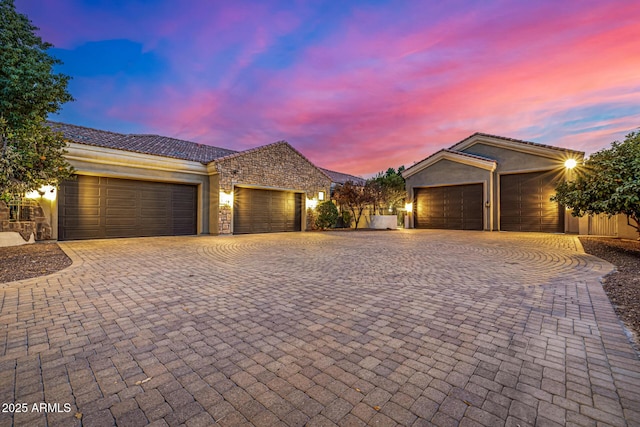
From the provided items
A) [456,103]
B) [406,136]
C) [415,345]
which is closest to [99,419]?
[415,345]

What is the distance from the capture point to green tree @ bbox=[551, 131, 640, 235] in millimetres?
6875

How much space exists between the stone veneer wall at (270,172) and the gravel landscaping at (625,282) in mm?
12661

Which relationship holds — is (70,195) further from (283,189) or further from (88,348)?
(88,348)

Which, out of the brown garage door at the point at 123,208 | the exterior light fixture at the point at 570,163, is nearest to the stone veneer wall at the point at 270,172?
the brown garage door at the point at 123,208

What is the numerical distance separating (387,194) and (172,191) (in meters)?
13.2

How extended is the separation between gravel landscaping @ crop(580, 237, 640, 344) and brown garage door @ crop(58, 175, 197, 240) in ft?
46.3

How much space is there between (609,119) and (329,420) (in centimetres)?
1853

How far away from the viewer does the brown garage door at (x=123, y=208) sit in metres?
10.2

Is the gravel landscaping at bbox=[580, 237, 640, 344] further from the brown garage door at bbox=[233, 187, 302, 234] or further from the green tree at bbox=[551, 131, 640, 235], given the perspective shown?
the brown garage door at bbox=[233, 187, 302, 234]

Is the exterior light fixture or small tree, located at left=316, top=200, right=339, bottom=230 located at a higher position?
the exterior light fixture

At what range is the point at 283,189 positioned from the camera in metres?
15.5

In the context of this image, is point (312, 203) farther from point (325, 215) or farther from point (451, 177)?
point (451, 177)

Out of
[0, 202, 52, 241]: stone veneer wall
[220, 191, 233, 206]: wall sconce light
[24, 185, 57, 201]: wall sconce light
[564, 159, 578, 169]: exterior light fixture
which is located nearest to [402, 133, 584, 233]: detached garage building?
[564, 159, 578, 169]: exterior light fixture

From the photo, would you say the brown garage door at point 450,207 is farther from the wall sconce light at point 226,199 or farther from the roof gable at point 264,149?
the wall sconce light at point 226,199
